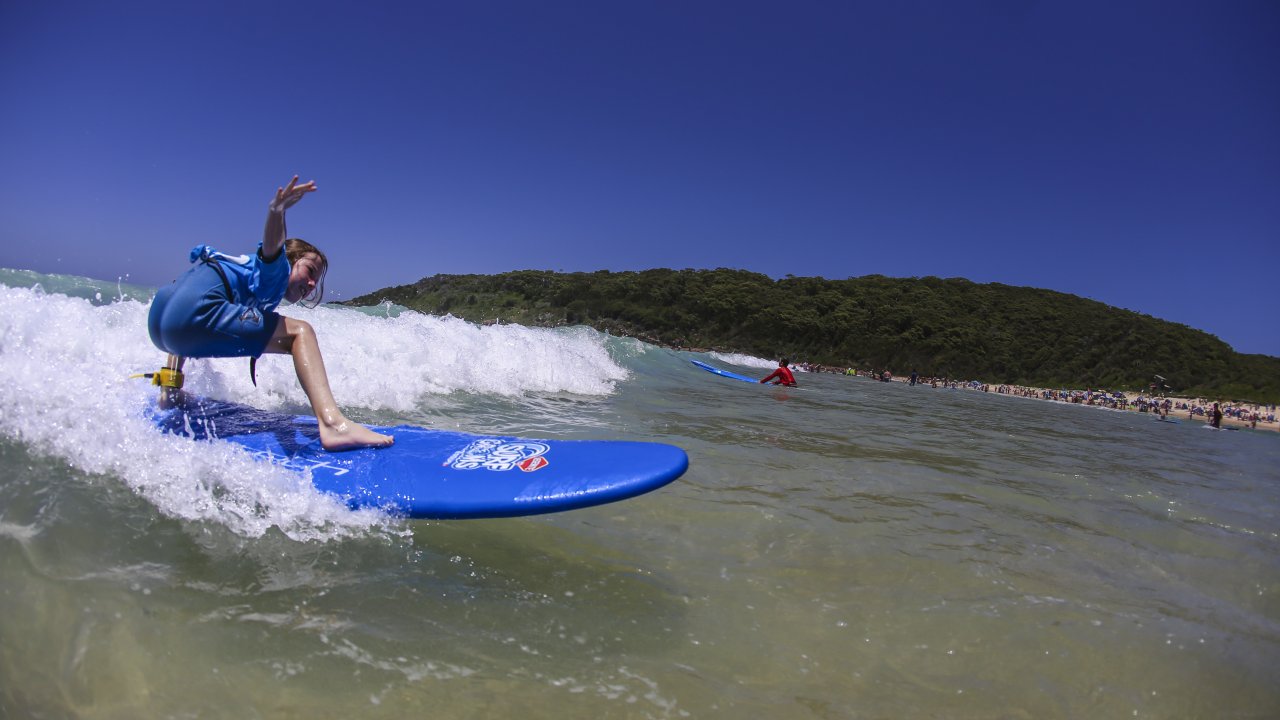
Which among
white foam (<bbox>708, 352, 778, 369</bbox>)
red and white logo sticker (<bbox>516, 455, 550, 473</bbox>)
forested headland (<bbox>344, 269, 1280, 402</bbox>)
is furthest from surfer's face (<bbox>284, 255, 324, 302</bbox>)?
forested headland (<bbox>344, 269, 1280, 402</bbox>)

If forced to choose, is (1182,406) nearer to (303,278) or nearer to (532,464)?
(532,464)

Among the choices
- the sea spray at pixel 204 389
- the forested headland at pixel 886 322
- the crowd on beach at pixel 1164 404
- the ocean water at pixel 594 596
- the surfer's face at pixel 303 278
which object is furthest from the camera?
the forested headland at pixel 886 322

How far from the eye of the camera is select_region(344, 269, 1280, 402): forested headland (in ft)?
151

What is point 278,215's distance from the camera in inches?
123

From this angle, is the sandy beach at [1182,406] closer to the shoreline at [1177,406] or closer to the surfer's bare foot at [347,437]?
the shoreline at [1177,406]

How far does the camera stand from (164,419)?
131 inches

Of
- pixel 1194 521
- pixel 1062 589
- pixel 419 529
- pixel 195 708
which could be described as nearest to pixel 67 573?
pixel 195 708

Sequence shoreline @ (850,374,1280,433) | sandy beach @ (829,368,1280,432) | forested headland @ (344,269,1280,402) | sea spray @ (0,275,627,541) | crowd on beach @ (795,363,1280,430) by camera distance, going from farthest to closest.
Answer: forested headland @ (344,269,1280,402), sandy beach @ (829,368,1280,432), shoreline @ (850,374,1280,433), crowd on beach @ (795,363,1280,430), sea spray @ (0,275,627,541)

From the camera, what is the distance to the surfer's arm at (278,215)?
122 inches

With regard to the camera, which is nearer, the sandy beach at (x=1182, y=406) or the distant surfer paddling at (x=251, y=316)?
the distant surfer paddling at (x=251, y=316)

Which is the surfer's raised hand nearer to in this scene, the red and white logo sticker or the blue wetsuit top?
the blue wetsuit top

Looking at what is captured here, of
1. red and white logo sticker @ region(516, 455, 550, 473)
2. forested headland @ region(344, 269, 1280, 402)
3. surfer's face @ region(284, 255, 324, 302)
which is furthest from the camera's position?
forested headland @ region(344, 269, 1280, 402)

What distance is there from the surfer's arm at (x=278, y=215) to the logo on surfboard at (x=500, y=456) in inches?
54.7

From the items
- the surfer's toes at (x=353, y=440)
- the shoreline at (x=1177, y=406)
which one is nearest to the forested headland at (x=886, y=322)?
the shoreline at (x=1177, y=406)
